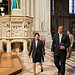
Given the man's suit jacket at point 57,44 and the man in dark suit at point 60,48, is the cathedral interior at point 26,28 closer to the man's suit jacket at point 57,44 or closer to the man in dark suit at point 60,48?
the man in dark suit at point 60,48

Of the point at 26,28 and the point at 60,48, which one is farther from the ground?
the point at 26,28

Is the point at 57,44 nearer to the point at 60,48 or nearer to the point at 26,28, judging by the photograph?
the point at 60,48

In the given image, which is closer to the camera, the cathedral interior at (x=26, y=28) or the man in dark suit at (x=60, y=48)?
the man in dark suit at (x=60, y=48)

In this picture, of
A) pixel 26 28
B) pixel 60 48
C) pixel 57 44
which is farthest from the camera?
pixel 26 28

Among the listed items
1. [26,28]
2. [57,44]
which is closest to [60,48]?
[57,44]

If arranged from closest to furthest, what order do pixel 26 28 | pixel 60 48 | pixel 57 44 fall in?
pixel 60 48
pixel 57 44
pixel 26 28

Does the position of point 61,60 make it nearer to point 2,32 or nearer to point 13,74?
point 13,74

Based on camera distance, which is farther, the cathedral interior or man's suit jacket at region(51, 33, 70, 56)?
the cathedral interior

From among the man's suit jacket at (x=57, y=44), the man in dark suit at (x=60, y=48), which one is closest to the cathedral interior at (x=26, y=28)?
the man in dark suit at (x=60, y=48)

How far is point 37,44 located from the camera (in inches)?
192

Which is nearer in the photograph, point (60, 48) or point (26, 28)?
point (60, 48)

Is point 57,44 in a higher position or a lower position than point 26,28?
lower

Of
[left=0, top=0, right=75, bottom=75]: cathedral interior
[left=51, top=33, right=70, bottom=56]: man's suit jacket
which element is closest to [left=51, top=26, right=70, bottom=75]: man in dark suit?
[left=51, top=33, right=70, bottom=56]: man's suit jacket

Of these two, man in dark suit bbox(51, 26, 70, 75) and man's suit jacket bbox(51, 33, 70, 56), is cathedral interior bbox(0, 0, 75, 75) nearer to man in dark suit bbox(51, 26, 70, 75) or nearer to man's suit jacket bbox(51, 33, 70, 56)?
man in dark suit bbox(51, 26, 70, 75)
